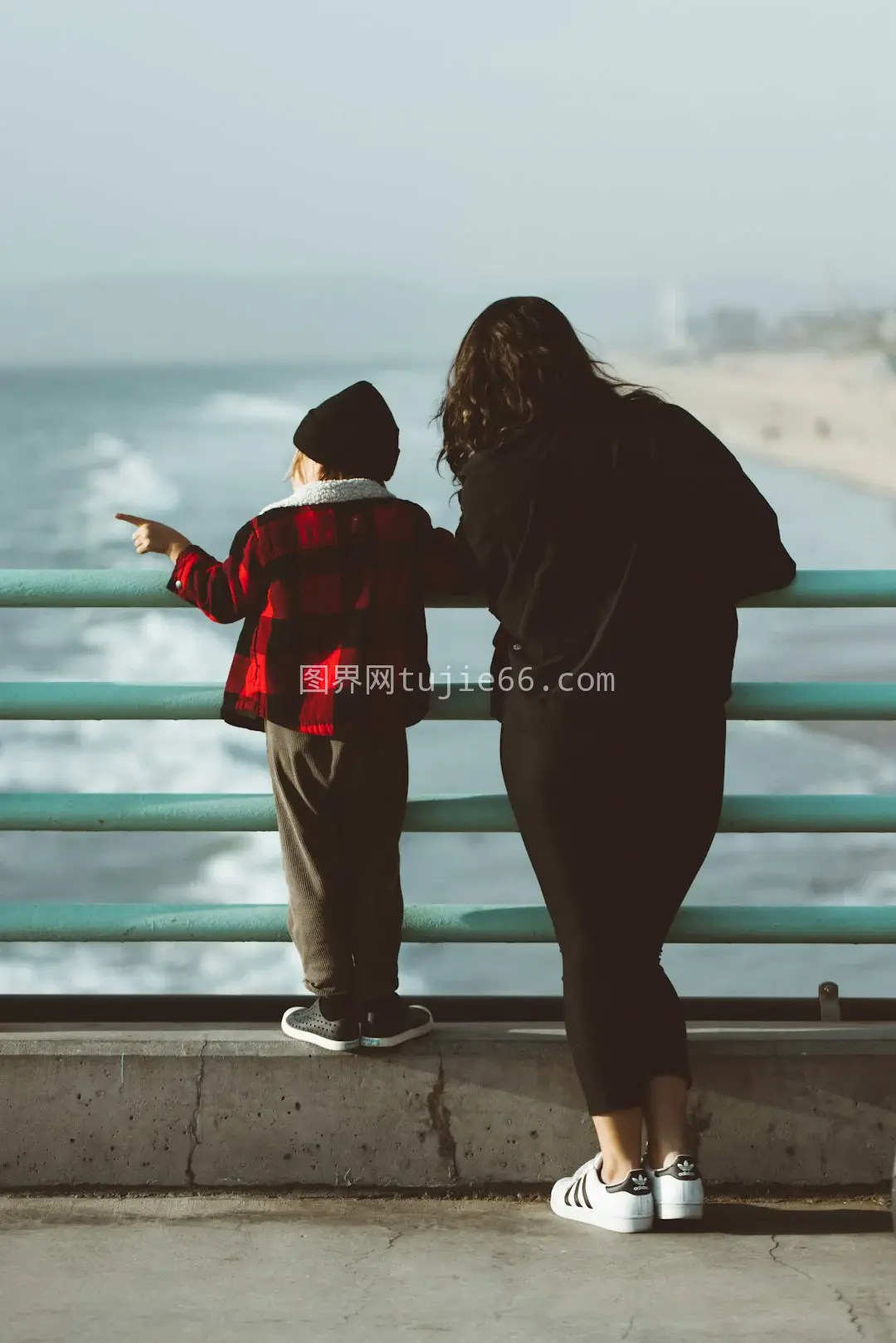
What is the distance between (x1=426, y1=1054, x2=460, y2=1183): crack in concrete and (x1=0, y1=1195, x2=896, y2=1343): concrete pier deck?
0.10m

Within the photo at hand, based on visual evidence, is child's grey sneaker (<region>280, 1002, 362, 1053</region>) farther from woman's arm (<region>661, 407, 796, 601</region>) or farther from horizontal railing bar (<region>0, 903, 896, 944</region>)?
woman's arm (<region>661, 407, 796, 601</region>)

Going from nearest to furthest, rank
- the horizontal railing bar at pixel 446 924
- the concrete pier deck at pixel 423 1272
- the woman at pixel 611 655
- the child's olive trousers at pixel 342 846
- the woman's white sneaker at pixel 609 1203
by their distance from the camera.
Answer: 1. the concrete pier deck at pixel 423 1272
2. the woman at pixel 611 655
3. the woman's white sneaker at pixel 609 1203
4. the child's olive trousers at pixel 342 846
5. the horizontal railing bar at pixel 446 924

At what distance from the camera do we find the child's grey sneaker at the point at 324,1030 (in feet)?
11.6

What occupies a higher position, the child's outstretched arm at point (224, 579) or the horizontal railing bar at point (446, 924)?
the child's outstretched arm at point (224, 579)

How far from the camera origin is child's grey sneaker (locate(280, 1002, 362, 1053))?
3529 millimetres

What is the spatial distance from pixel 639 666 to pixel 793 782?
2587 centimetres

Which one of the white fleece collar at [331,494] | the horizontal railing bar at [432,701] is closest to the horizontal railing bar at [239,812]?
the horizontal railing bar at [432,701]

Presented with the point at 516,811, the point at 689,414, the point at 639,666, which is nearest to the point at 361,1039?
the point at 516,811

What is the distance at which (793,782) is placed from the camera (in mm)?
28422

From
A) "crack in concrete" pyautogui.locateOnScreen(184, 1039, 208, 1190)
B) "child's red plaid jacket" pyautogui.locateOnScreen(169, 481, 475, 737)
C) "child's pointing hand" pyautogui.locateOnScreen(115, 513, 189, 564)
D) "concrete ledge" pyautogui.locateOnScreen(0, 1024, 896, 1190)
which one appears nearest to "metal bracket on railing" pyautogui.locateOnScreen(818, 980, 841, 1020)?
"concrete ledge" pyautogui.locateOnScreen(0, 1024, 896, 1190)

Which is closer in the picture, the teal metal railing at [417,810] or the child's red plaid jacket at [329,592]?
the child's red plaid jacket at [329,592]

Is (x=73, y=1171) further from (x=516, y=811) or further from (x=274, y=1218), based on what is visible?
(x=516, y=811)

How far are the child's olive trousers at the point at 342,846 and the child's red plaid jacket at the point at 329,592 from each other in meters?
0.08

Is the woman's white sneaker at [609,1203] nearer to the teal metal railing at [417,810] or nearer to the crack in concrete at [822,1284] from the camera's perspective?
the crack in concrete at [822,1284]
